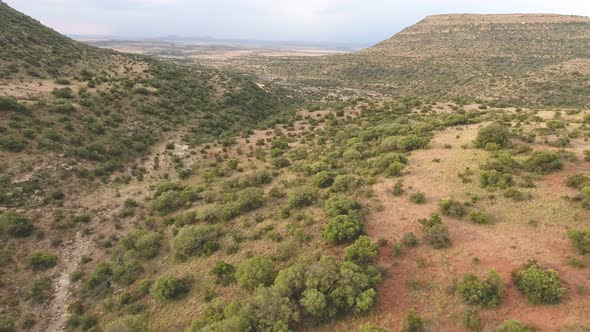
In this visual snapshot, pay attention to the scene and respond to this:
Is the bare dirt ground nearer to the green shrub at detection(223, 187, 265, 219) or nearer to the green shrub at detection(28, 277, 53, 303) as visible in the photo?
the green shrub at detection(223, 187, 265, 219)

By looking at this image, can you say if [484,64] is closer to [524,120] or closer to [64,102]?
[524,120]

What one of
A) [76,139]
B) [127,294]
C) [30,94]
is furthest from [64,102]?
[127,294]

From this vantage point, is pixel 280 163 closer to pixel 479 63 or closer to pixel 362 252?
pixel 362 252

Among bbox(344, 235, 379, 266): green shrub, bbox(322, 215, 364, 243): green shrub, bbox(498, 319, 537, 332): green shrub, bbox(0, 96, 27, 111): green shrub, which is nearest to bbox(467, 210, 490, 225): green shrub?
bbox(344, 235, 379, 266): green shrub

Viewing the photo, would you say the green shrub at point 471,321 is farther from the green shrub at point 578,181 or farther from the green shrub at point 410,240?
the green shrub at point 578,181

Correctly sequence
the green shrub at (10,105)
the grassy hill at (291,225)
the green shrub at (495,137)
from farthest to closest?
the green shrub at (10,105) < the green shrub at (495,137) < the grassy hill at (291,225)

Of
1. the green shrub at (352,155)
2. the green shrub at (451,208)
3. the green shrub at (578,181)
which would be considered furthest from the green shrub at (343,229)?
the green shrub at (578,181)
